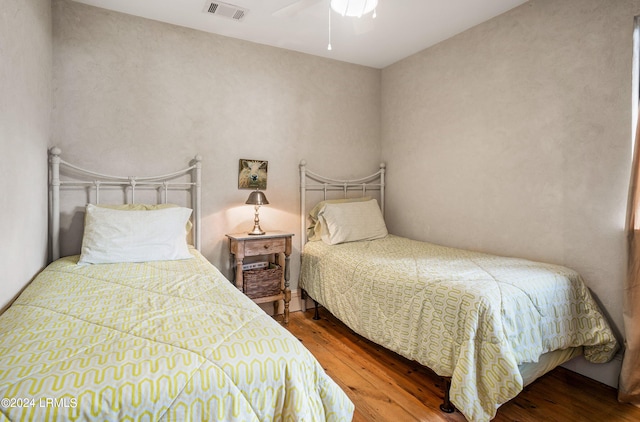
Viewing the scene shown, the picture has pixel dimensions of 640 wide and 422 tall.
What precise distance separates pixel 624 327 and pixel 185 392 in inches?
95.1

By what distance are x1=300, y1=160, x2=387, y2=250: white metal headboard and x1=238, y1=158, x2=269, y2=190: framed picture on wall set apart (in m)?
0.38

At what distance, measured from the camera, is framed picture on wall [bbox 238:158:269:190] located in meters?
3.10

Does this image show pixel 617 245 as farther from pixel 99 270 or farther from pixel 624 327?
pixel 99 270

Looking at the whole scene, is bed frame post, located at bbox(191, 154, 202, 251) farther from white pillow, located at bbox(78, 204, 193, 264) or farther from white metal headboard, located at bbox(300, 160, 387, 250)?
white metal headboard, located at bbox(300, 160, 387, 250)

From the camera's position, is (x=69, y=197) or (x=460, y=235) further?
(x=460, y=235)

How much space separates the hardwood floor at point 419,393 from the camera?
1.81 meters

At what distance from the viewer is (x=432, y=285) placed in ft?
6.40

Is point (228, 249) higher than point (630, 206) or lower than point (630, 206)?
lower

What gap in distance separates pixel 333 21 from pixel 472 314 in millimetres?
2337

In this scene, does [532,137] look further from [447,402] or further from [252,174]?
[252,174]

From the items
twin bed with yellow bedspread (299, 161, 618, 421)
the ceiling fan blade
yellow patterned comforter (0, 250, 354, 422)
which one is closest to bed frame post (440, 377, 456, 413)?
twin bed with yellow bedspread (299, 161, 618, 421)

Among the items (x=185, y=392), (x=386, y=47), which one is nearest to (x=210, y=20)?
(x=386, y=47)

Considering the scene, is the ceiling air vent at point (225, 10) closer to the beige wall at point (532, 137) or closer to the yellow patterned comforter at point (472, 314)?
the beige wall at point (532, 137)

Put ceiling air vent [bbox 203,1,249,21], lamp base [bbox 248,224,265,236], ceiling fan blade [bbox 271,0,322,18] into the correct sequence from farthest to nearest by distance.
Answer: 1. lamp base [bbox 248,224,265,236]
2. ceiling air vent [bbox 203,1,249,21]
3. ceiling fan blade [bbox 271,0,322,18]
